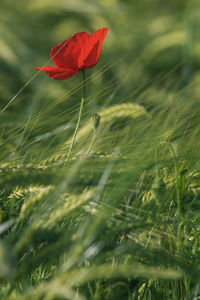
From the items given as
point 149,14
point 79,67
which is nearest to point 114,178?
point 79,67

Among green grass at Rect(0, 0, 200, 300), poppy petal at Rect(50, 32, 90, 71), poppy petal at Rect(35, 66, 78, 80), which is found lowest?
green grass at Rect(0, 0, 200, 300)

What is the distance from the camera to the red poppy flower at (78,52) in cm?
52

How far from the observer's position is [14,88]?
898 millimetres

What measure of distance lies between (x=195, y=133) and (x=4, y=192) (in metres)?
0.22

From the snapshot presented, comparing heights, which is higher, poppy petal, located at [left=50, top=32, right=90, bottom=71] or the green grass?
poppy petal, located at [left=50, top=32, right=90, bottom=71]

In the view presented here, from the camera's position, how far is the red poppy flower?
0.52m

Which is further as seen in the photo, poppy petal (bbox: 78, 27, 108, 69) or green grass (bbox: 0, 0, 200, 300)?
poppy petal (bbox: 78, 27, 108, 69)

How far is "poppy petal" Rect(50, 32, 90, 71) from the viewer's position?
0.52 metres

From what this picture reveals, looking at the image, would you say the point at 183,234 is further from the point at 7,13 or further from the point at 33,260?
the point at 7,13

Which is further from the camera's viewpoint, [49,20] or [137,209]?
[49,20]

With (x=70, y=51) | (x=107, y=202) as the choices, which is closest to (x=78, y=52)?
(x=70, y=51)

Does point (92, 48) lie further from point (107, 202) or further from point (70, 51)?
point (107, 202)

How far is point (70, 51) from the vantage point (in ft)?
1.72

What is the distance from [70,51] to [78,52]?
0.03 ft
